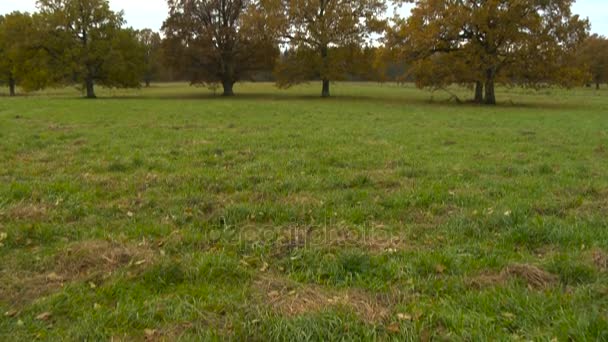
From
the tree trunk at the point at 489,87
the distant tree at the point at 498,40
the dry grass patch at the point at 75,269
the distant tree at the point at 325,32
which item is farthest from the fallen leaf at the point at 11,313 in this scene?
the distant tree at the point at 325,32

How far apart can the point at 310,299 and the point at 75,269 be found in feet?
7.76

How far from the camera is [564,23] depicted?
28844 mm

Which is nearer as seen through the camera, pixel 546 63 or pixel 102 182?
pixel 102 182

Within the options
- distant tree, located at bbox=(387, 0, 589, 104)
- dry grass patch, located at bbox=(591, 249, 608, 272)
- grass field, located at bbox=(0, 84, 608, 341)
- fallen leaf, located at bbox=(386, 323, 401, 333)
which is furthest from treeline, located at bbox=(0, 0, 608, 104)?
fallen leaf, located at bbox=(386, 323, 401, 333)

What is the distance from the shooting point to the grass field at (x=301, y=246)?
11.5 feet

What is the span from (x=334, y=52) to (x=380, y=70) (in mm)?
4412

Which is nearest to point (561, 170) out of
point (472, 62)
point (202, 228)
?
point (202, 228)

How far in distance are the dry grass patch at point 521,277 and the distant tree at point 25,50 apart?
44.9 m

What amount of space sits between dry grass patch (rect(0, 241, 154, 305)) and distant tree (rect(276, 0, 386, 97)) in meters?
34.9

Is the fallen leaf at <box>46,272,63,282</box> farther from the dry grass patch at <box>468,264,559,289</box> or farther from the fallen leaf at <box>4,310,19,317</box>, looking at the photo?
the dry grass patch at <box>468,264,559,289</box>

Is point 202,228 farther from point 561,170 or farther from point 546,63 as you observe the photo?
point 546,63

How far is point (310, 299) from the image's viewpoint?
3.85m

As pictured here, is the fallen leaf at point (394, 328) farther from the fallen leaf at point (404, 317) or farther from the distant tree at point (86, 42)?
the distant tree at point (86, 42)

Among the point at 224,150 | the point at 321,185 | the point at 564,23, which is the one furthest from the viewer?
the point at 564,23
